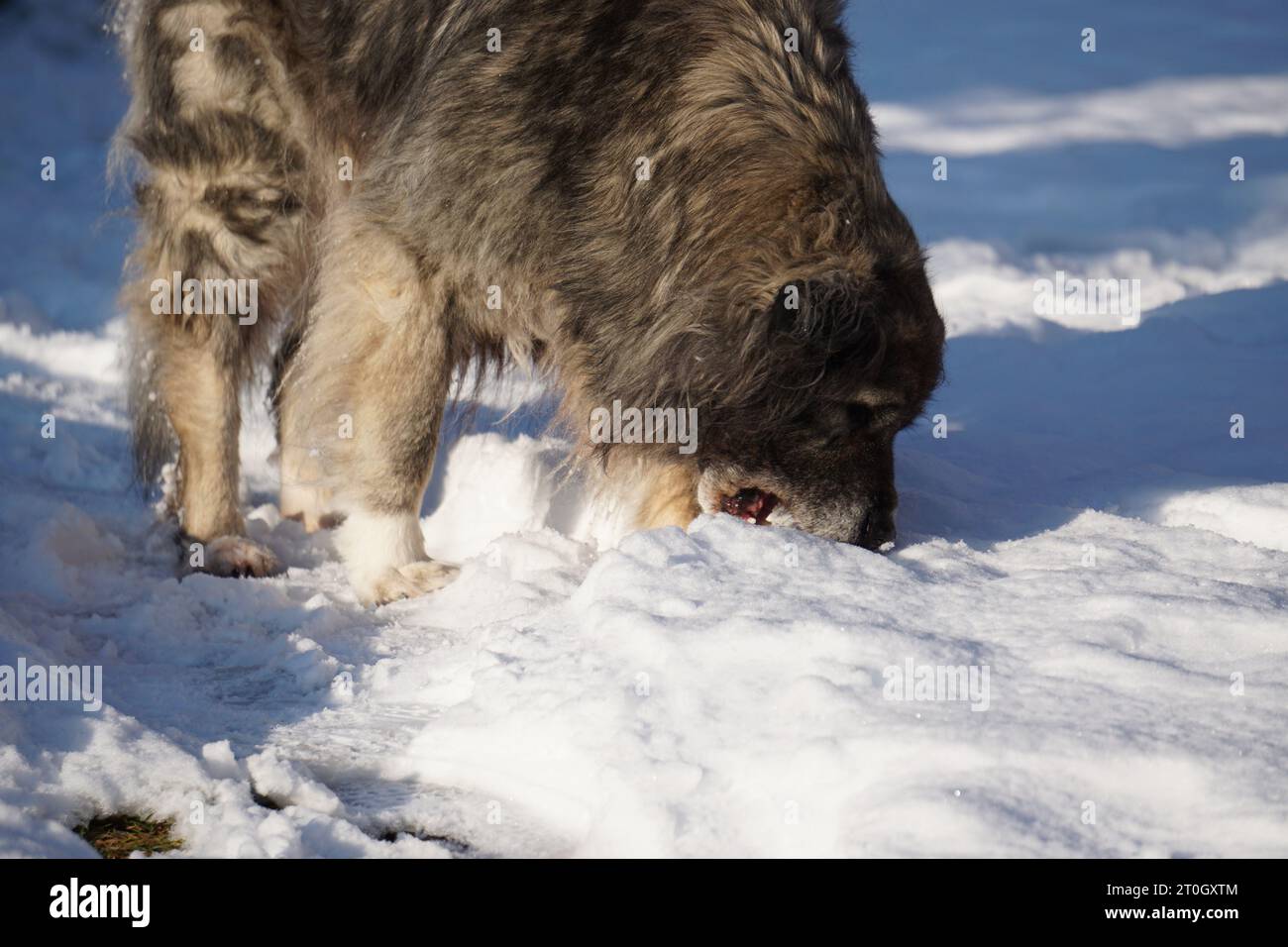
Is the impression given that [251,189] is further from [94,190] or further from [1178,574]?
[94,190]

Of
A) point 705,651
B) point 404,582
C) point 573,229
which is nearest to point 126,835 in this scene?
point 705,651

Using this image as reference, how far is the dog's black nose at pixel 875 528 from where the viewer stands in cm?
327

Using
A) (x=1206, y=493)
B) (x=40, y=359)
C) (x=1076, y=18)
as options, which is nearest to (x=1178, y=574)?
(x=1206, y=493)

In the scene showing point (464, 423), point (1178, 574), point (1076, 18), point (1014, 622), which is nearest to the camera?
point (1014, 622)

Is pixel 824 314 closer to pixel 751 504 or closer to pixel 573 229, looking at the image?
pixel 751 504

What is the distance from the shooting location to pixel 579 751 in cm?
235

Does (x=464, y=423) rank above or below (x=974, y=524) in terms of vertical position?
above

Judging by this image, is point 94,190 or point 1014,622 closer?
point 1014,622

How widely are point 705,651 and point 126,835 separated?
3.55ft

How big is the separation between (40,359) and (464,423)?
2.42 m

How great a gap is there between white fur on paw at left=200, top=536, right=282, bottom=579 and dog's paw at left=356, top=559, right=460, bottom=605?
47 centimetres

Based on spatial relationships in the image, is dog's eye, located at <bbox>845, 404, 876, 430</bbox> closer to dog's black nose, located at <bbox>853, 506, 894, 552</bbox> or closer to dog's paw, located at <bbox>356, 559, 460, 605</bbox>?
dog's black nose, located at <bbox>853, 506, 894, 552</bbox>

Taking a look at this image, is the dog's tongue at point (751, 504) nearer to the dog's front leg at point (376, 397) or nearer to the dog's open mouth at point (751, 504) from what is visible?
the dog's open mouth at point (751, 504)

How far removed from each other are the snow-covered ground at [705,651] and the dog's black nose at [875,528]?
51mm
